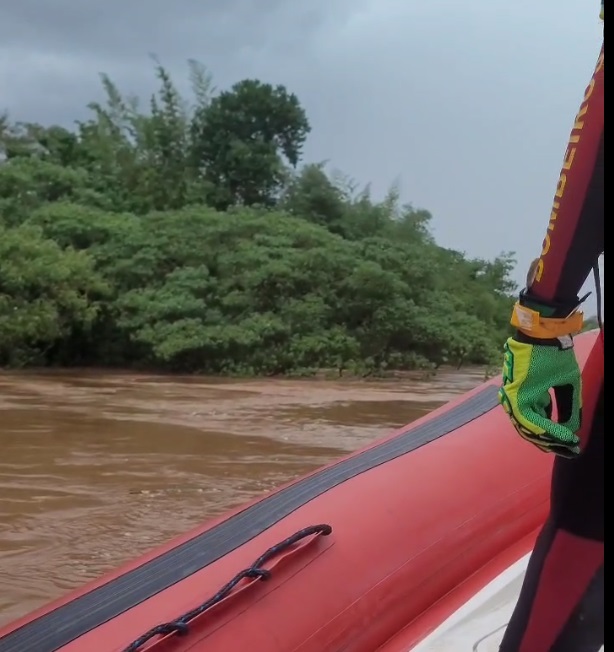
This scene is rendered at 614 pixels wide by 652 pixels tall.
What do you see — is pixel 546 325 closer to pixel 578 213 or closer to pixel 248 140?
pixel 578 213

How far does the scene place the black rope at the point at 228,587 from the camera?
1.08 metres

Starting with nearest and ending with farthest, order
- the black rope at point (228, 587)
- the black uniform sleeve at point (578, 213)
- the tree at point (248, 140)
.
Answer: the black uniform sleeve at point (578, 213)
the black rope at point (228, 587)
the tree at point (248, 140)

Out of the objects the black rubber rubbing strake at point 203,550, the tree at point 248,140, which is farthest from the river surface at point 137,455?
the tree at point 248,140

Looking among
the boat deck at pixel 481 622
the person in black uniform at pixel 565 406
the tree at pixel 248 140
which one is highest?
the tree at pixel 248 140

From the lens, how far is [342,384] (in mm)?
7621

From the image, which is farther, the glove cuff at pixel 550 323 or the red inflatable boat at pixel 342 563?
the red inflatable boat at pixel 342 563

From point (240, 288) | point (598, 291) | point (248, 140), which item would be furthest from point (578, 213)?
point (248, 140)

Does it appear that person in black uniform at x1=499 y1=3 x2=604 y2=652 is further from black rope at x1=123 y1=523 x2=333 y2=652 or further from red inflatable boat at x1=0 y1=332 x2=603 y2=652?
black rope at x1=123 y1=523 x2=333 y2=652

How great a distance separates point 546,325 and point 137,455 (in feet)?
10.5

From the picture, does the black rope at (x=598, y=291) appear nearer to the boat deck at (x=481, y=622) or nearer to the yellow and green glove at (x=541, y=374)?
the yellow and green glove at (x=541, y=374)

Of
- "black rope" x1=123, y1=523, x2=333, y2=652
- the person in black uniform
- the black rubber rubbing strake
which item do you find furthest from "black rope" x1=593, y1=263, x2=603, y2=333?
the black rubber rubbing strake

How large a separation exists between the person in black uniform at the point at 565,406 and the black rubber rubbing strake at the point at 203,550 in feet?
1.58

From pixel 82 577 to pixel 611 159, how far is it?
1.77 metres

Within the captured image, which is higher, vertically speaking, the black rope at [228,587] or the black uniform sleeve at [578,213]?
the black uniform sleeve at [578,213]
